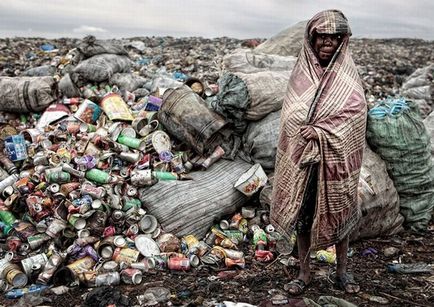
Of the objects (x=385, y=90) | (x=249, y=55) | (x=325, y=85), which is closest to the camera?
(x=325, y=85)

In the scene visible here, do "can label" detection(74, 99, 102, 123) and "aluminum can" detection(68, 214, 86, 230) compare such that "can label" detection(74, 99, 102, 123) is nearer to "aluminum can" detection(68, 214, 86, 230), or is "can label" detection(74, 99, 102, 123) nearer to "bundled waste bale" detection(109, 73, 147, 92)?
"bundled waste bale" detection(109, 73, 147, 92)

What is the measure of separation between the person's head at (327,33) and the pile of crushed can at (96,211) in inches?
63.8

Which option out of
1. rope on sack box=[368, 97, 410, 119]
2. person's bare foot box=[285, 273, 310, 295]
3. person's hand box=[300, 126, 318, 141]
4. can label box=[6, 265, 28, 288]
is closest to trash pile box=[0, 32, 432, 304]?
can label box=[6, 265, 28, 288]

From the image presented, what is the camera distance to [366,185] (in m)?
3.54

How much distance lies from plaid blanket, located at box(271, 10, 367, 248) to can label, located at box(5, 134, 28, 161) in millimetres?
2667

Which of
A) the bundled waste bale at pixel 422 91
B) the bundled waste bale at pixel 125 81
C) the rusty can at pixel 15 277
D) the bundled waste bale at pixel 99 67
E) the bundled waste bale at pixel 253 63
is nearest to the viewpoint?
the rusty can at pixel 15 277

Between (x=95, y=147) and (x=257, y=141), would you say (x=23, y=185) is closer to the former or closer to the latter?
(x=95, y=147)

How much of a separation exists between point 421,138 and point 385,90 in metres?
4.39

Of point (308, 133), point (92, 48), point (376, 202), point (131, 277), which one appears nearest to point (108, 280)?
point (131, 277)

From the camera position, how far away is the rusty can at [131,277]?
3031mm

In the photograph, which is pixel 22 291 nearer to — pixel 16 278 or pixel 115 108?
pixel 16 278

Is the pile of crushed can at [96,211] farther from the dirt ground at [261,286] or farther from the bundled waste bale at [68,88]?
the bundled waste bale at [68,88]

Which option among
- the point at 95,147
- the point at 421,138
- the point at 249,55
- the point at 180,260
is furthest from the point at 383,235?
the point at 95,147

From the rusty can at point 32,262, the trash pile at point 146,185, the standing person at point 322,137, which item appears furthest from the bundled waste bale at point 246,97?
the rusty can at point 32,262
